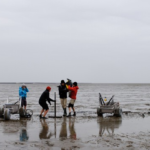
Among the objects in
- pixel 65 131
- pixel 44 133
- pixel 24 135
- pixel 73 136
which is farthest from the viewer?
pixel 65 131

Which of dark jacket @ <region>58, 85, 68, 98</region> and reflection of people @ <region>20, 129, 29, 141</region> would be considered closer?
reflection of people @ <region>20, 129, 29, 141</region>

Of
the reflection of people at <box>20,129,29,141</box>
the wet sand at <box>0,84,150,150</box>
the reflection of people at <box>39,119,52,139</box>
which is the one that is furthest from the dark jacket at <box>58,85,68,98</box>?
the reflection of people at <box>20,129,29,141</box>

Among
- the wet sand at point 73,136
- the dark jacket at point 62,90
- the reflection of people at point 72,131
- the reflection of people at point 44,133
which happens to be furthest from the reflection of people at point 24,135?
the dark jacket at point 62,90

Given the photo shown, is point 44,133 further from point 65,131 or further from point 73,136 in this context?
point 73,136

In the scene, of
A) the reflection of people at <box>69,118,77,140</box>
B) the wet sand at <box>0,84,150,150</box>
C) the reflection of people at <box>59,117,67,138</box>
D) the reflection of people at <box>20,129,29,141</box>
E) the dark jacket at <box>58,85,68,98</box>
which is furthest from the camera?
the dark jacket at <box>58,85,68,98</box>

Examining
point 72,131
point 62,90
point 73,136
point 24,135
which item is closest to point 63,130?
point 72,131

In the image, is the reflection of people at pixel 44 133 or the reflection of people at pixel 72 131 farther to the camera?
the reflection of people at pixel 44 133

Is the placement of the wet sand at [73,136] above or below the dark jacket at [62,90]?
below

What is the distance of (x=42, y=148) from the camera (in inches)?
297

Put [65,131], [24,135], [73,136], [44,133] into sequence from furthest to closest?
[65,131], [44,133], [24,135], [73,136]

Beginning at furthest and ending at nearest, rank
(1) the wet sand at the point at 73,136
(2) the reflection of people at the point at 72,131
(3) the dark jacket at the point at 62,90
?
(3) the dark jacket at the point at 62,90
(2) the reflection of people at the point at 72,131
(1) the wet sand at the point at 73,136

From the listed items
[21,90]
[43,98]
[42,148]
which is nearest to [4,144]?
[42,148]

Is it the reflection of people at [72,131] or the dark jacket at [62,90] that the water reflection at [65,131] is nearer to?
the reflection of people at [72,131]

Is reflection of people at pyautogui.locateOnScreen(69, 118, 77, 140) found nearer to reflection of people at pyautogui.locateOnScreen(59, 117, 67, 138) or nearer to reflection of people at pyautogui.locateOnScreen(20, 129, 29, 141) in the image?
reflection of people at pyautogui.locateOnScreen(59, 117, 67, 138)
